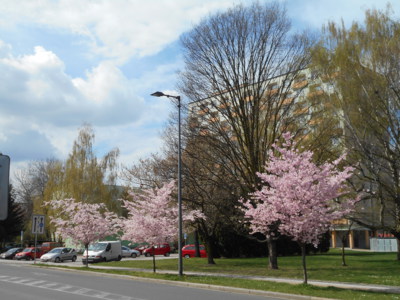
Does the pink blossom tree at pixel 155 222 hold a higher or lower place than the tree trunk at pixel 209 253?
higher

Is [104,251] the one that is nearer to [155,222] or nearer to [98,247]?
[98,247]

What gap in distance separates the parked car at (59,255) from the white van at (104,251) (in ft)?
12.0

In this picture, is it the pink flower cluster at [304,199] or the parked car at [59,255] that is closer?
the pink flower cluster at [304,199]

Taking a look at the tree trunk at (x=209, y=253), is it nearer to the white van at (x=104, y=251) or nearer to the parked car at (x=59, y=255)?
the white van at (x=104, y=251)

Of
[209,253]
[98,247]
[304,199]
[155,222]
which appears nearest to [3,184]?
[304,199]

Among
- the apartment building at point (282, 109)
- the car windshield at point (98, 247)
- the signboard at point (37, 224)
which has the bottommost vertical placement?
the car windshield at point (98, 247)

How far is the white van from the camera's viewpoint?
3750cm

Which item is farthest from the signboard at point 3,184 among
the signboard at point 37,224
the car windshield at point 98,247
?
the car windshield at point 98,247

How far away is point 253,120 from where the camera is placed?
84.1 ft

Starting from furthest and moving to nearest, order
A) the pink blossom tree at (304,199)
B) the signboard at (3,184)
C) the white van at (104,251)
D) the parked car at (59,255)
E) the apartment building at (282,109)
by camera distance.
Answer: the parked car at (59,255), the white van at (104,251), the apartment building at (282,109), the pink blossom tree at (304,199), the signboard at (3,184)

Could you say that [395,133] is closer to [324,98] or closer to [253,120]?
[324,98]

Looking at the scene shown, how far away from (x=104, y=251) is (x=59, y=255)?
5603 millimetres

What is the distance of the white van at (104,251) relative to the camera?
3750 cm

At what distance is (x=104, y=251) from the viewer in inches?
1507
